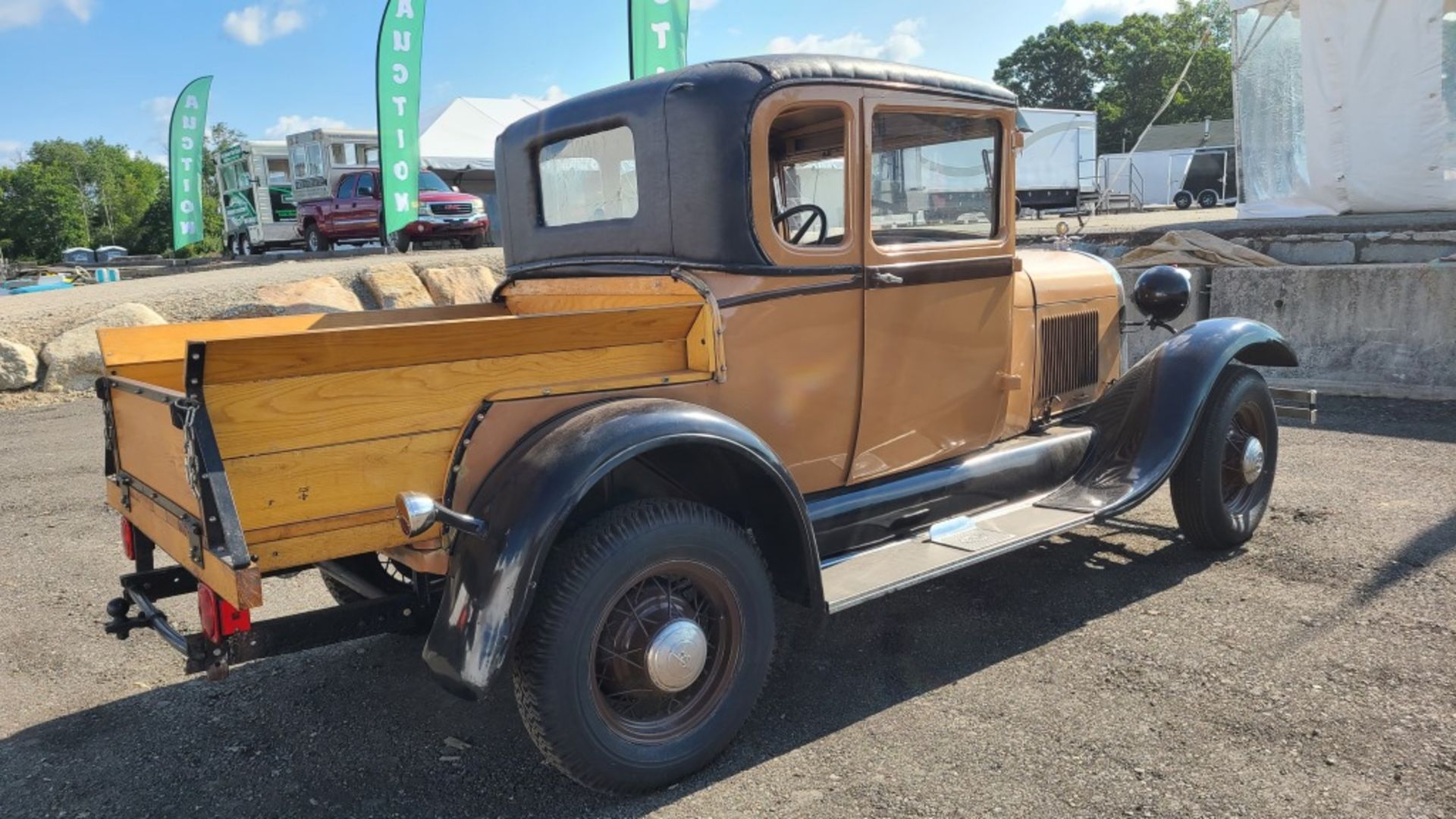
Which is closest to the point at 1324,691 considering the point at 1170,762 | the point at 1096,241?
the point at 1170,762

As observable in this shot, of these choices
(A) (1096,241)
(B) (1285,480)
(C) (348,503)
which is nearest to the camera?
→ (C) (348,503)

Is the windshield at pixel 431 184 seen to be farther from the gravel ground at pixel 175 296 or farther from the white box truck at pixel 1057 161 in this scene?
the white box truck at pixel 1057 161

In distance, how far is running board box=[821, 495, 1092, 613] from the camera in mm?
3021

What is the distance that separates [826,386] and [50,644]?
10.5 ft

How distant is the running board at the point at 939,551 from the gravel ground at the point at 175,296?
9.48m

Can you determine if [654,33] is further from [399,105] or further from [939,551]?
[939,551]

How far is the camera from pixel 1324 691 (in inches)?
118

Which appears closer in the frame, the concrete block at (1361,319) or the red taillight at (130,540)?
the red taillight at (130,540)

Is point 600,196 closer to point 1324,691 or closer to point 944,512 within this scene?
point 944,512

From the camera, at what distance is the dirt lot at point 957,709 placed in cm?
257

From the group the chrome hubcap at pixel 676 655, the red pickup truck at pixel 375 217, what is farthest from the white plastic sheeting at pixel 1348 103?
the red pickup truck at pixel 375 217

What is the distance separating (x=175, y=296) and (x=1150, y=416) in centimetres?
1087

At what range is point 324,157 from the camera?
822 inches

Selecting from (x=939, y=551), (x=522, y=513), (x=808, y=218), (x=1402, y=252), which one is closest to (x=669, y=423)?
(x=522, y=513)
